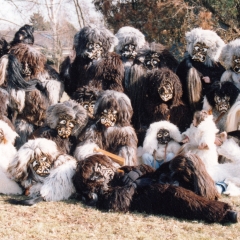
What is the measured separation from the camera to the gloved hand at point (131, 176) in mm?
4410

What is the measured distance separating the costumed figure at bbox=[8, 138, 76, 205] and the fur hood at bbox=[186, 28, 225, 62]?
8.18 feet

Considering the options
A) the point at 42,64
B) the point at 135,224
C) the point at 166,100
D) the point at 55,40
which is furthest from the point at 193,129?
the point at 55,40

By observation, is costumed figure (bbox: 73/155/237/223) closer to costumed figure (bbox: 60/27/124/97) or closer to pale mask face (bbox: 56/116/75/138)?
pale mask face (bbox: 56/116/75/138)

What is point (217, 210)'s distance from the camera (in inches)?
152

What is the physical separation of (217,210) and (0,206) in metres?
2.14

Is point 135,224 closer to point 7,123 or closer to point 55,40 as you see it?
point 7,123

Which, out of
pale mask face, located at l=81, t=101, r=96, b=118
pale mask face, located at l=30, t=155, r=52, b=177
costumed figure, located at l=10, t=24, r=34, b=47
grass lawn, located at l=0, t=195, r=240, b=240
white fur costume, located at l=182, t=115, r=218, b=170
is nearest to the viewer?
grass lawn, located at l=0, t=195, r=240, b=240

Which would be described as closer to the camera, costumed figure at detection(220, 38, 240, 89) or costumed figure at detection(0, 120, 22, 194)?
costumed figure at detection(0, 120, 22, 194)

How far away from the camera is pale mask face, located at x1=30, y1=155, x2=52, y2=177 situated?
15.2ft

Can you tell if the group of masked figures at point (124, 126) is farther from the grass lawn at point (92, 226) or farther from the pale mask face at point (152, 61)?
the grass lawn at point (92, 226)

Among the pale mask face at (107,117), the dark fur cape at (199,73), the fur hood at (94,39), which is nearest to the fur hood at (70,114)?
the pale mask face at (107,117)

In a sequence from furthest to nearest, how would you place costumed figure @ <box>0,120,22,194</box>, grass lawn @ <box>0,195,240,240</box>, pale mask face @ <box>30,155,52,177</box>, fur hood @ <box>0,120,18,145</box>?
fur hood @ <box>0,120,18,145</box>
costumed figure @ <box>0,120,22,194</box>
pale mask face @ <box>30,155,52,177</box>
grass lawn @ <box>0,195,240,240</box>

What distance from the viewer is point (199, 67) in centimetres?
600

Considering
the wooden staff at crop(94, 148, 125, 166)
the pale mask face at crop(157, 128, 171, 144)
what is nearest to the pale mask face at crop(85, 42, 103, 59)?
the pale mask face at crop(157, 128, 171, 144)
